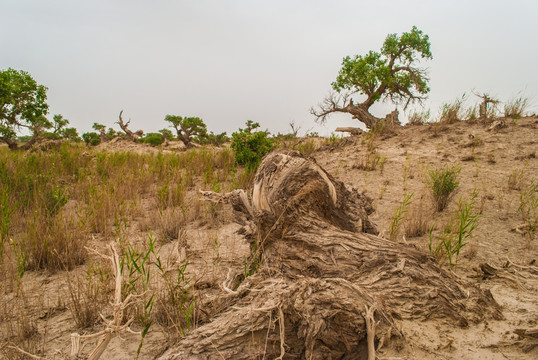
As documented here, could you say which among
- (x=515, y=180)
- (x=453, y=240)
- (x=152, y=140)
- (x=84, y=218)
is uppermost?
(x=152, y=140)

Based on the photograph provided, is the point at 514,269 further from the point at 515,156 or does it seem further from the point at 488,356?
the point at 515,156

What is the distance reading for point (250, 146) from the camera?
7152mm

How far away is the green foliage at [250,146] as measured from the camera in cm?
697

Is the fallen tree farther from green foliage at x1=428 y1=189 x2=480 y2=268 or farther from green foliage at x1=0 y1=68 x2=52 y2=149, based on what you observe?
green foliage at x1=0 y1=68 x2=52 y2=149

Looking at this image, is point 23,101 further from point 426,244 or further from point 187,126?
point 426,244

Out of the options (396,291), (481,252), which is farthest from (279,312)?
(481,252)

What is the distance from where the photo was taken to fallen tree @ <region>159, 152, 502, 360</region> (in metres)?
1.46

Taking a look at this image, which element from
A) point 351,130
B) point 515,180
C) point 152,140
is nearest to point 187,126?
point 152,140

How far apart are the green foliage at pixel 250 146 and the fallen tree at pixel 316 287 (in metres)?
3.64

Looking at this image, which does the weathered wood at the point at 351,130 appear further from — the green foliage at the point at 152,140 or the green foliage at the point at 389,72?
the green foliage at the point at 152,140

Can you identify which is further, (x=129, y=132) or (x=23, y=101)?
(x=129, y=132)

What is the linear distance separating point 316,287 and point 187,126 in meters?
16.2

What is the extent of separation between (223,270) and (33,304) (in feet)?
5.27

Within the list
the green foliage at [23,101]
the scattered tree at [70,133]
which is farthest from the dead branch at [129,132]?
the scattered tree at [70,133]
